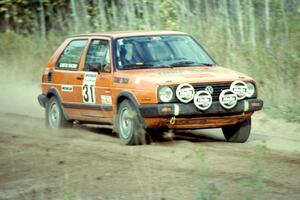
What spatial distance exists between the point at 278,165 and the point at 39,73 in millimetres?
13540

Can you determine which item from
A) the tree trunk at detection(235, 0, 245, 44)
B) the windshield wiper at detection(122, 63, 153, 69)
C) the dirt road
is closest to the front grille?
the dirt road

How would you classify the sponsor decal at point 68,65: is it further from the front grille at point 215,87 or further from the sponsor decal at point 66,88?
the front grille at point 215,87

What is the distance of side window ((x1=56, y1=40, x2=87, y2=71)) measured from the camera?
1259 cm

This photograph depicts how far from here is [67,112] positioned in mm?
12766

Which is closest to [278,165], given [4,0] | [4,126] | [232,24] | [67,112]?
[67,112]

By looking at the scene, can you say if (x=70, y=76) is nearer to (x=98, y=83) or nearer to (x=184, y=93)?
(x=98, y=83)

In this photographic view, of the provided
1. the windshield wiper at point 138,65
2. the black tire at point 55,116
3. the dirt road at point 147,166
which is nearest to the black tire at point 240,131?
the dirt road at point 147,166

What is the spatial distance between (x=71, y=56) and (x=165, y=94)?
2949mm

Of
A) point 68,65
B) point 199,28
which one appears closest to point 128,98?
point 68,65

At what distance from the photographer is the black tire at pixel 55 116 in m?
13.0

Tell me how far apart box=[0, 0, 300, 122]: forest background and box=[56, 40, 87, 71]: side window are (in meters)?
3.11

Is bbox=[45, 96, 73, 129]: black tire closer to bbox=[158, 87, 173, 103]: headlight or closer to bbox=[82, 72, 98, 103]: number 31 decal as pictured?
bbox=[82, 72, 98, 103]: number 31 decal

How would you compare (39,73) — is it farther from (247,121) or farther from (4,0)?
(247,121)

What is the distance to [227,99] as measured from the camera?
10492 millimetres
